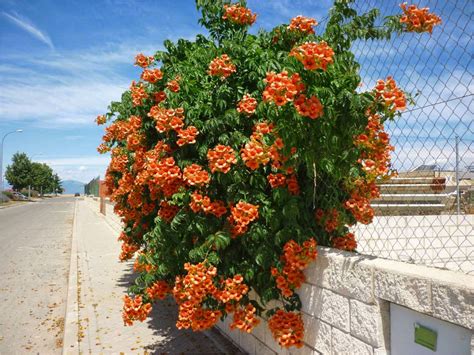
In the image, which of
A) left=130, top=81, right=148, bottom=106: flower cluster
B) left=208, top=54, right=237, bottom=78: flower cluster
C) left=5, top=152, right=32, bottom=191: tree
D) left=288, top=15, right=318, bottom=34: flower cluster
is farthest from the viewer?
left=5, top=152, right=32, bottom=191: tree

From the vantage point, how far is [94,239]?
555 inches

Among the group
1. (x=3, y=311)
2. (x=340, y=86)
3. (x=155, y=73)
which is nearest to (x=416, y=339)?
(x=340, y=86)

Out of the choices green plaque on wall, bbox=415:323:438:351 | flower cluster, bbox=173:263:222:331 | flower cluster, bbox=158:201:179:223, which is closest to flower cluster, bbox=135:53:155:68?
flower cluster, bbox=158:201:179:223

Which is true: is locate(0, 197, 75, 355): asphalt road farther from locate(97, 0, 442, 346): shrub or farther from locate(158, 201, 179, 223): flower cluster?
locate(158, 201, 179, 223): flower cluster

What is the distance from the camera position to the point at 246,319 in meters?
3.33

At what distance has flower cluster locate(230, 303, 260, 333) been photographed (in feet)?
10.9

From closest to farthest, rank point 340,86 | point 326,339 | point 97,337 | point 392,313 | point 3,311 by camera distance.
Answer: point 392,313 < point 340,86 < point 326,339 < point 97,337 < point 3,311

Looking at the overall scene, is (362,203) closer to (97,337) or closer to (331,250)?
(331,250)

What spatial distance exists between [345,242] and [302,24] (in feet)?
5.99

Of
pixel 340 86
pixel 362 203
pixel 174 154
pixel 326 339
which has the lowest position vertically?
pixel 326 339

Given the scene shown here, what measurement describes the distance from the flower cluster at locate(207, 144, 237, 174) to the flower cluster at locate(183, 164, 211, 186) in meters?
0.17

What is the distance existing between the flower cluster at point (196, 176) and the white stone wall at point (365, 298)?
3.52 ft

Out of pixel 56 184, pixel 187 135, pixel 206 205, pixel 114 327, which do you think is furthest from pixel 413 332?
pixel 56 184

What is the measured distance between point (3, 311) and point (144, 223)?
309 cm
